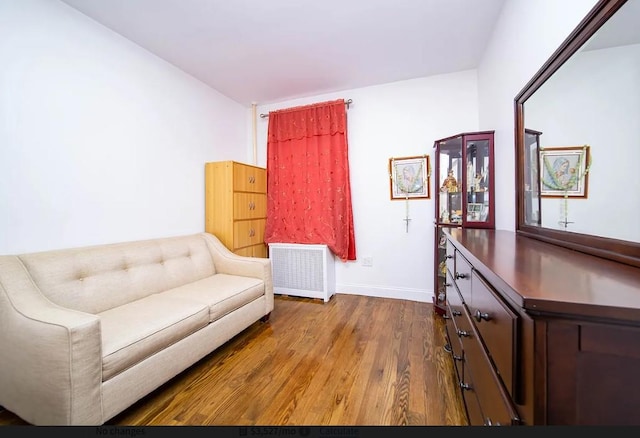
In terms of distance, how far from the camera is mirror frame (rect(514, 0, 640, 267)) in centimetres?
80

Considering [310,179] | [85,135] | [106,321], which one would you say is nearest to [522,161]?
[310,179]

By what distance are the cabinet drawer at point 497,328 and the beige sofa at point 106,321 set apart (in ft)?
5.13

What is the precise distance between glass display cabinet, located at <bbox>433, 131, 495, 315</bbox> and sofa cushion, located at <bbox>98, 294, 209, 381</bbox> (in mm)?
1881

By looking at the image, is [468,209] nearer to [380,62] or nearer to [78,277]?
[380,62]

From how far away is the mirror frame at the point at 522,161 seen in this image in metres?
0.80

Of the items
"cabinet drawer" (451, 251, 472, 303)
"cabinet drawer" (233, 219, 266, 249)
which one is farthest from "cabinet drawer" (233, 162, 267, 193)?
"cabinet drawer" (451, 251, 472, 303)

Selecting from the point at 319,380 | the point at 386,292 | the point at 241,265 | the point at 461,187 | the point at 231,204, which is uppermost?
the point at 461,187

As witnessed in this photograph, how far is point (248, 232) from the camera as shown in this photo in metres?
2.92

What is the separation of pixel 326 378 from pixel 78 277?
1.69 m

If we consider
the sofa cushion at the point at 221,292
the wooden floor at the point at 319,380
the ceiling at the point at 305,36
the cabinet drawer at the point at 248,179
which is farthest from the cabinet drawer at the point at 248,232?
the ceiling at the point at 305,36

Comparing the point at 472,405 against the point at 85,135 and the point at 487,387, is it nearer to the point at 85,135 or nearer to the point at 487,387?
the point at 487,387

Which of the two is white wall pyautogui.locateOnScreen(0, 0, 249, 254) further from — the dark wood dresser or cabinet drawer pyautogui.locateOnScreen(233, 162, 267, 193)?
the dark wood dresser

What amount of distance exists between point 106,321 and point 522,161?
8.69 feet

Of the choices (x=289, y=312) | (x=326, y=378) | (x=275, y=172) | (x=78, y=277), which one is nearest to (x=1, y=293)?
(x=78, y=277)
